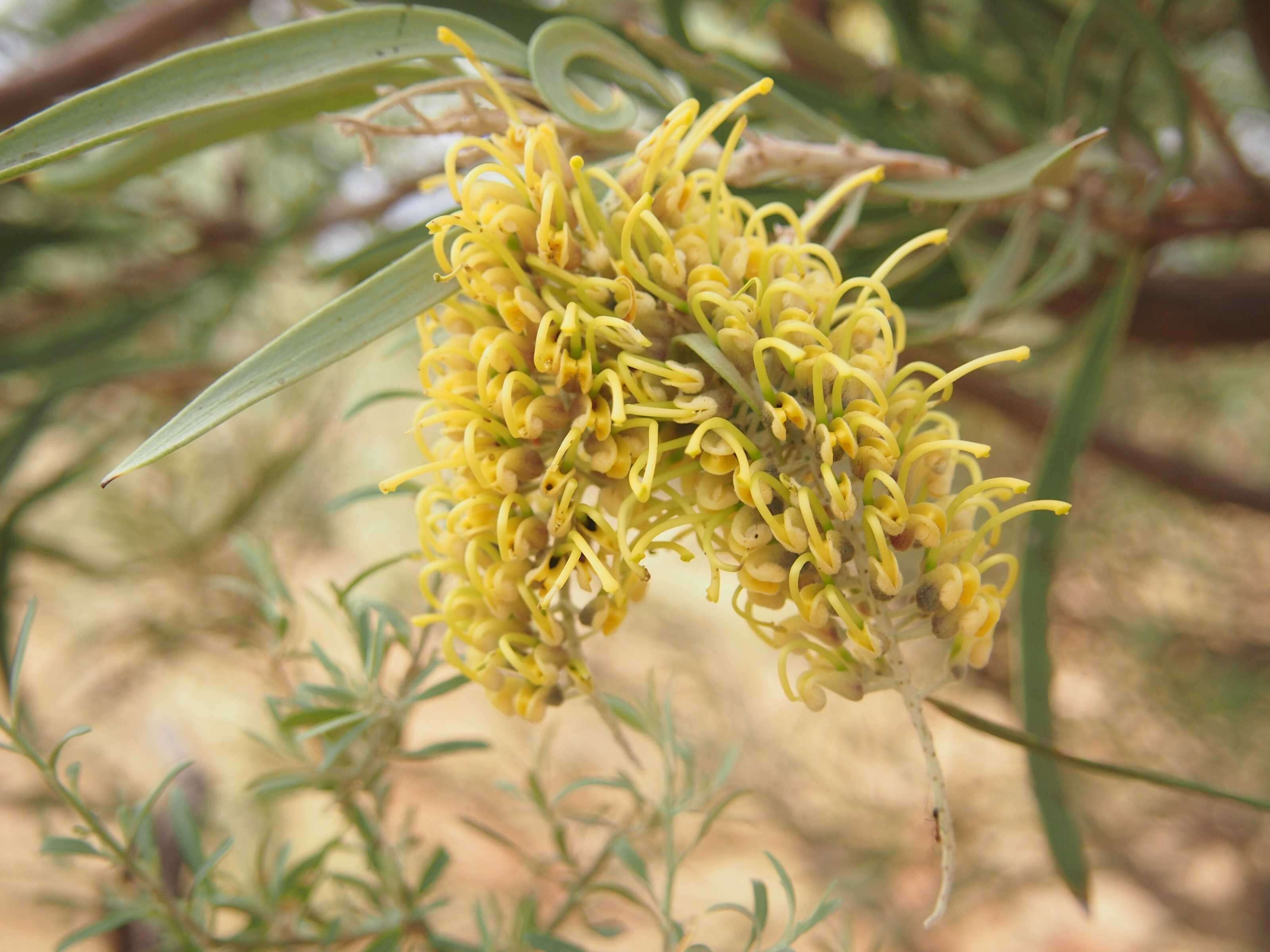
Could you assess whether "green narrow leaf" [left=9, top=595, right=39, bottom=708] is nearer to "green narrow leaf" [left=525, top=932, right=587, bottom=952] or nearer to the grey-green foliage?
the grey-green foliage

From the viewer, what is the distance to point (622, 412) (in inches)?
9.5

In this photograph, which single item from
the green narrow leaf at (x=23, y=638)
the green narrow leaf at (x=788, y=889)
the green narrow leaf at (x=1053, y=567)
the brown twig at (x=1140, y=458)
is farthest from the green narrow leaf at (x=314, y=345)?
the brown twig at (x=1140, y=458)

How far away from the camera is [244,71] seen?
0.29 m

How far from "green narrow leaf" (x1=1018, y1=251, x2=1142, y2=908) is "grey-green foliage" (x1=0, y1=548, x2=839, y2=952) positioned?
144 millimetres

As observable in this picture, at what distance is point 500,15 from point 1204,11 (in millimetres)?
760

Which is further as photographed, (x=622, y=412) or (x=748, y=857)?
(x=748, y=857)

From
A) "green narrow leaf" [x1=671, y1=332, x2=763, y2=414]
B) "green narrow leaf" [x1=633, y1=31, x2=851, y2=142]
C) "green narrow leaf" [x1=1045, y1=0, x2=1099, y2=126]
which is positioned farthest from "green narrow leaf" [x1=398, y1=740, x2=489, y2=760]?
"green narrow leaf" [x1=1045, y1=0, x2=1099, y2=126]

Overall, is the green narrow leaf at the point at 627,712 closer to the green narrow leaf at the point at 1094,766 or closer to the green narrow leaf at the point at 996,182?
the green narrow leaf at the point at 1094,766

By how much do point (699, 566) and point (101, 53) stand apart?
0.74 m

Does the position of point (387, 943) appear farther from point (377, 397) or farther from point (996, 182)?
point (996, 182)

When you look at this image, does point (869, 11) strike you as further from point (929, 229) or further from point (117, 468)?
point (117, 468)

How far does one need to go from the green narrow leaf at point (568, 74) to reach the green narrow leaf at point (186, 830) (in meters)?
0.39

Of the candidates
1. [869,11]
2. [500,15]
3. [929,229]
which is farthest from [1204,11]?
[500,15]

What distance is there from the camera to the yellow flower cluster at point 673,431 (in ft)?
0.82
